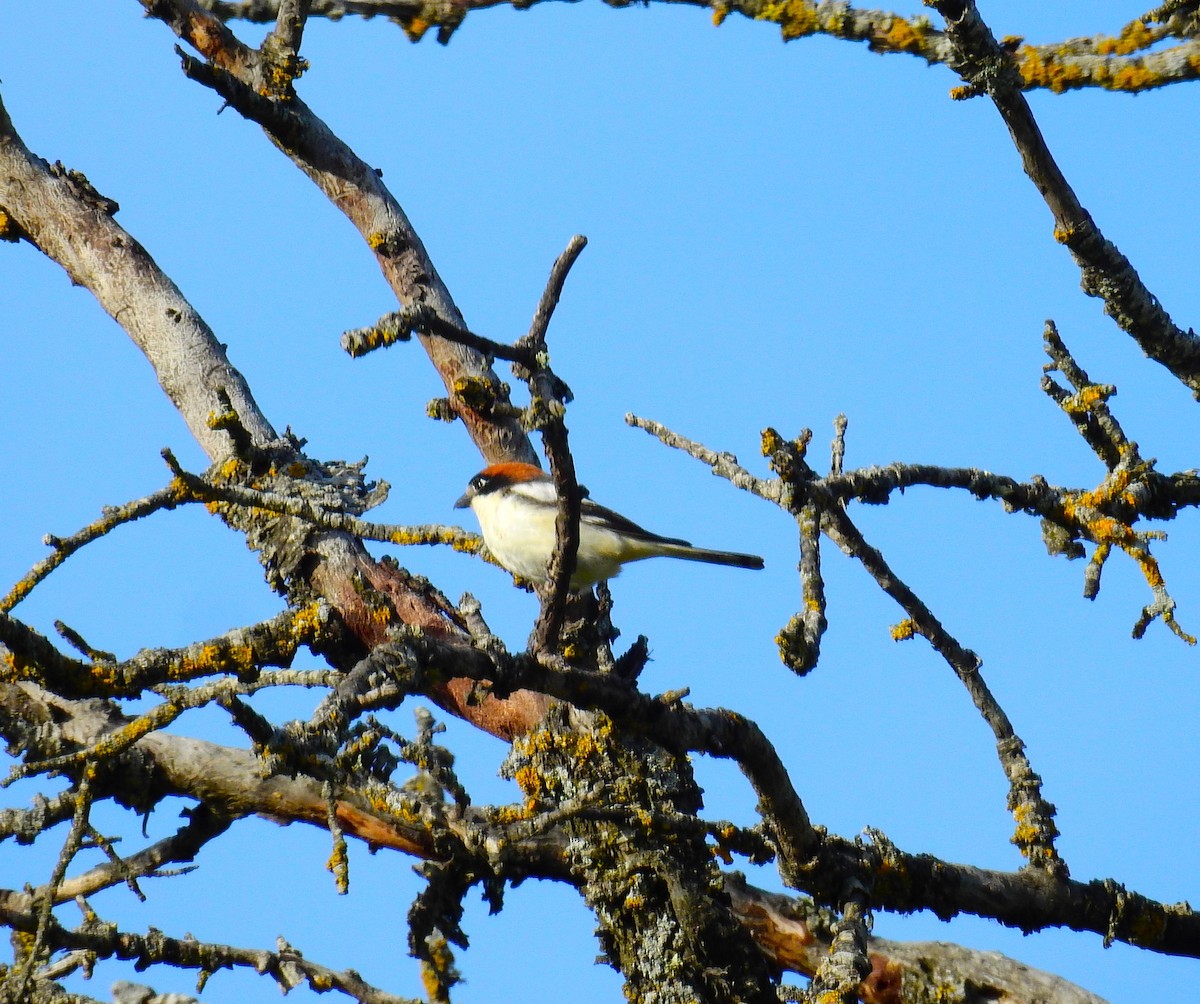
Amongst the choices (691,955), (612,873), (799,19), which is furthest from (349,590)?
(799,19)

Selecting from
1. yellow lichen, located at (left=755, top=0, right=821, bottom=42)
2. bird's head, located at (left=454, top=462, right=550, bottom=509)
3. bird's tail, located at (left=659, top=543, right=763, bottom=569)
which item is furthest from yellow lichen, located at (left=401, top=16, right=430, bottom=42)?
bird's tail, located at (left=659, top=543, right=763, bottom=569)

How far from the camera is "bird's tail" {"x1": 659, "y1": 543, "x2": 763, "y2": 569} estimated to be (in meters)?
5.41

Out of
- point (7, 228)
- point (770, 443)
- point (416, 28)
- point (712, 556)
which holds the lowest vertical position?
point (770, 443)

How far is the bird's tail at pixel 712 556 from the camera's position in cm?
541

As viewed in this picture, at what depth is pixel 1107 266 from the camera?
3.99 metres

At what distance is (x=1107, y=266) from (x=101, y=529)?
11.0 ft

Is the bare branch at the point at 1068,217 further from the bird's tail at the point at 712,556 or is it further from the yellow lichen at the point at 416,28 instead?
the yellow lichen at the point at 416,28

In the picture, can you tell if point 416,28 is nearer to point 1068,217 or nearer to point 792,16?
point 792,16

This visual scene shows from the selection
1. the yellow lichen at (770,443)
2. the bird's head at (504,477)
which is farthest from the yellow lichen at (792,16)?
the bird's head at (504,477)

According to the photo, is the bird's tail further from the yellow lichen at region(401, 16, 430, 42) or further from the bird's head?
the yellow lichen at region(401, 16, 430, 42)

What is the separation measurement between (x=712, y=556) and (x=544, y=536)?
82cm

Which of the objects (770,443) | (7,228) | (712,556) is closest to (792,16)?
(770,443)

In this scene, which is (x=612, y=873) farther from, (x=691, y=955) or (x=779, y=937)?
Result: (x=779, y=937)

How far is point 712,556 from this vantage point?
17.9ft
